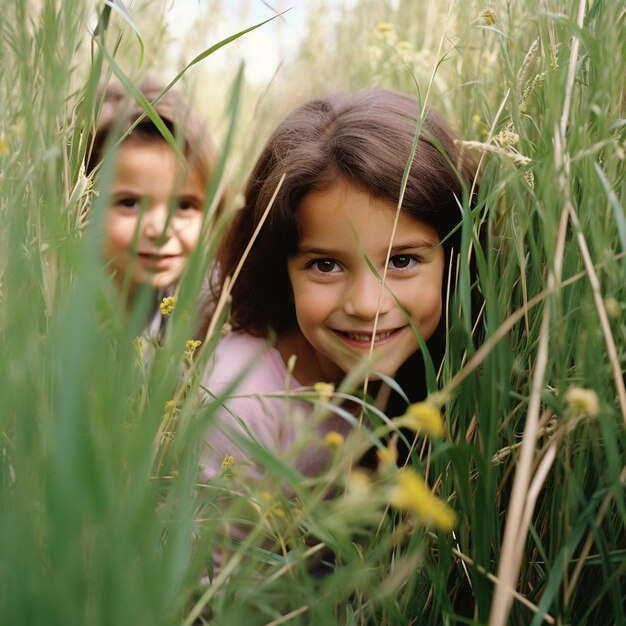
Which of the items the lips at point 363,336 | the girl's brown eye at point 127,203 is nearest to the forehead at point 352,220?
the lips at point 363,336

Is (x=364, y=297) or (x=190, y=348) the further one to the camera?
(x=364, y=297)

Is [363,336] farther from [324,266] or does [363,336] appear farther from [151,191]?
[151,191]

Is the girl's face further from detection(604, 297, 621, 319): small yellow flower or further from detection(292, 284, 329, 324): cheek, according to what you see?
detection(604, 297, 621, 319): small yellow flower

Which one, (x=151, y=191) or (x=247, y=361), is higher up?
(x=151, y=191)

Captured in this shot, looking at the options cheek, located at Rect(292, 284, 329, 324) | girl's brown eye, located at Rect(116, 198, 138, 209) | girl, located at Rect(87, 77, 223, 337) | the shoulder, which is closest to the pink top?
the shoulder

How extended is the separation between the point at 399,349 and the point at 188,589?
964 millimetres

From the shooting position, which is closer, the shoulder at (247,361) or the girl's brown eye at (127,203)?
the shoulder at (247,361)

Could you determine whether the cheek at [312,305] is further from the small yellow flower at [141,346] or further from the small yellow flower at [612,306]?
the small yellow flower at [612,306]

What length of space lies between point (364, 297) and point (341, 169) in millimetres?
268

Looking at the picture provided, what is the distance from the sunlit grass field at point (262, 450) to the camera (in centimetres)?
46

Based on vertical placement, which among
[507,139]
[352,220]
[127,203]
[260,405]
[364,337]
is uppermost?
[507,139]

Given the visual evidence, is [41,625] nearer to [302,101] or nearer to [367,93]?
[367,93]

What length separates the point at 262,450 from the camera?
20.6 inches

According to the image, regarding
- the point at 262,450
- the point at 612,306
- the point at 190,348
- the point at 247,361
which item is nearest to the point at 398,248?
the point at 247,361
